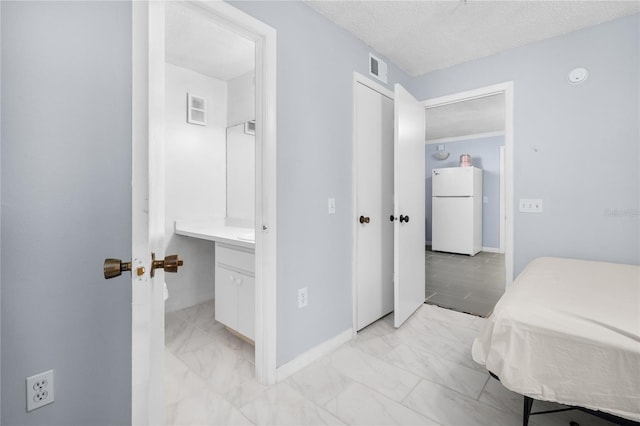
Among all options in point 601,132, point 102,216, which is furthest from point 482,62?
point 102,216

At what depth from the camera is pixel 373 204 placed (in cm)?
263

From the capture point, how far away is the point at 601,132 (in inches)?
90.0

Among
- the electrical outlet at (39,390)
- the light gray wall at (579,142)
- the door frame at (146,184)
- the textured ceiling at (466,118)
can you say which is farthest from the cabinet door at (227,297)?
the textured ceiling at (466,118)

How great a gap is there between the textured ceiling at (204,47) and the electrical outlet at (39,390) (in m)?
1.97

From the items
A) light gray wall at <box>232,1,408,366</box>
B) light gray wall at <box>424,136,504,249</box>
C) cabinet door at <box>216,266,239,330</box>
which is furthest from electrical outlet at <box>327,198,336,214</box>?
light gray wall at <box>424,136,504,249</box>

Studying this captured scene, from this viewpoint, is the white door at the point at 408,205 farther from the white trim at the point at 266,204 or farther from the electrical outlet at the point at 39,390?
the electrical outlet at the point at 39,390

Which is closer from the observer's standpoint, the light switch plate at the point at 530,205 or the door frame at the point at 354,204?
the door frame at the point at 354,204

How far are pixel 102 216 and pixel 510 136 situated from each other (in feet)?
9.41

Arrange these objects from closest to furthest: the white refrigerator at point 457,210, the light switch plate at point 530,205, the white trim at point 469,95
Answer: the light switch plate at point 530,205 → the white trim at point 469,95 → the white refrigerator at point 457,210

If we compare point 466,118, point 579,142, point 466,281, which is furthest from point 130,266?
point 466,118

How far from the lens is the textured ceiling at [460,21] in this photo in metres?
2.04

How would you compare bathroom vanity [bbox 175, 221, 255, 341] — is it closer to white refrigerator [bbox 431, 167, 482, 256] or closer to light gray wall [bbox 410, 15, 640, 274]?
light gray wall [bbox 410, 15, 640, 274]

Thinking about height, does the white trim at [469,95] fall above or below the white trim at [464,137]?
below

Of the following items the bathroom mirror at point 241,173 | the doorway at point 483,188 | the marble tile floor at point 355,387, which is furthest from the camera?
the bathroom mirror at point 241,173
